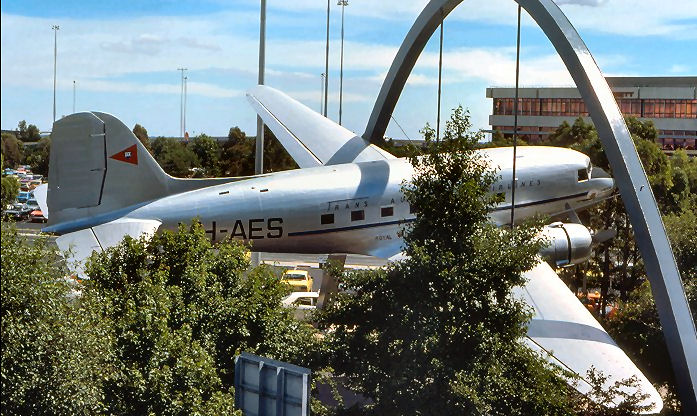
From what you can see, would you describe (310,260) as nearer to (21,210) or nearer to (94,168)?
(21,210)

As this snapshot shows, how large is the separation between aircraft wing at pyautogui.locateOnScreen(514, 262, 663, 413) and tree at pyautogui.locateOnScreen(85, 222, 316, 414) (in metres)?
6.00

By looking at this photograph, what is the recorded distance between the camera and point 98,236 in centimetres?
2797

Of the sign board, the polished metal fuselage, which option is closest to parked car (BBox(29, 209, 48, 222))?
the polished metal fuselage

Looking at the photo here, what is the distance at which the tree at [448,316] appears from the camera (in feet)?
Answer: 61.0

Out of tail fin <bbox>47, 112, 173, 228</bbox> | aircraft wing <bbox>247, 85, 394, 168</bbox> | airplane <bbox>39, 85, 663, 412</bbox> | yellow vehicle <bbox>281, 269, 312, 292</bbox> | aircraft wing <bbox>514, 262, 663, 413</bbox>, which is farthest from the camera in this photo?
yellow vehicle <bbox>281, 269, 312, 292</bbox>

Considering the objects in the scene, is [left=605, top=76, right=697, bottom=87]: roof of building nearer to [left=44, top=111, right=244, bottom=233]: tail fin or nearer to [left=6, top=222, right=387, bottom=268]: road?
[left=6, top=222, right=387, bottom=268]: road

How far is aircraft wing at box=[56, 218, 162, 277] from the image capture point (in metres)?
26.8

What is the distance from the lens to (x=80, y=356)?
16.8 meters

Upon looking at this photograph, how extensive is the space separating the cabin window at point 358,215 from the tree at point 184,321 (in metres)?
10.7

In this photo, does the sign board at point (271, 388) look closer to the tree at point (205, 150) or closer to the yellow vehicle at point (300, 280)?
the yellow vehicle at point (300, 280)

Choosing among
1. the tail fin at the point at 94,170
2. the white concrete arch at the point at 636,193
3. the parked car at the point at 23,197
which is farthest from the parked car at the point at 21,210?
the white concrete arch at the point at 636,193

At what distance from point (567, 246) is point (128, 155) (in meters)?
14.5

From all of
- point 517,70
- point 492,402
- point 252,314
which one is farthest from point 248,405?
point 517,70

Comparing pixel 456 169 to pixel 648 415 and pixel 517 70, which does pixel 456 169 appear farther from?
pixel 517 70
